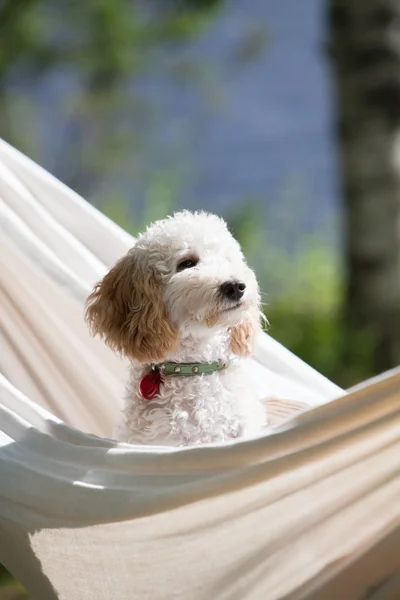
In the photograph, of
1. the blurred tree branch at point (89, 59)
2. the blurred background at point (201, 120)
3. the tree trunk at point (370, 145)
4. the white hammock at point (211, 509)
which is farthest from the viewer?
the blurred tree branch at point (89, 59)

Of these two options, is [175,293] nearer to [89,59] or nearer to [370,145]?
[370,145]

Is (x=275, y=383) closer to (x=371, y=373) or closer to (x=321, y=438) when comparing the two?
(x=321, y=438)

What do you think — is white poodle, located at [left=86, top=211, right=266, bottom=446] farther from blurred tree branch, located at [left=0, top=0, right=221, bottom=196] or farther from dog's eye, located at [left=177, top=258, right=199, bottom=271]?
blurred tree branch, located at [left=0, top=0, right=221, bottom=196]

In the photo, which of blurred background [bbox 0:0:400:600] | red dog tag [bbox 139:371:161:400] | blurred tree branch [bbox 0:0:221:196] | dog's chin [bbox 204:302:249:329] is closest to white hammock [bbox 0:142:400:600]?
red dog tag [bbox 139:371:161:400]

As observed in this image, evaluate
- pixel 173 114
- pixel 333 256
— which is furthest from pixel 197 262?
pixel 173 114

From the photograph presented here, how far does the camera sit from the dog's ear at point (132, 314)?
1.46 meters

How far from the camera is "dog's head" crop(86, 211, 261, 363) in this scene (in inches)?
57.6

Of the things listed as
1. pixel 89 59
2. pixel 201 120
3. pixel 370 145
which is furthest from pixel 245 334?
pixel 201 120

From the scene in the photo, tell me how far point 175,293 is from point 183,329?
0.23 ft

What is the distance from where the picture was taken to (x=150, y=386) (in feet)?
4.83

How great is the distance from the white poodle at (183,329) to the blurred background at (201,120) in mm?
2326

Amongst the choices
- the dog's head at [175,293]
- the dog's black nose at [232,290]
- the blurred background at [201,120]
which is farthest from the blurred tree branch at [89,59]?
the dog's black nose at [232,290]

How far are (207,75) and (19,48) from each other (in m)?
1.30

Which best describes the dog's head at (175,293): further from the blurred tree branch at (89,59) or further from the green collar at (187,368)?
the blurred tree branch at (89,59)
